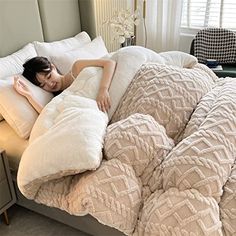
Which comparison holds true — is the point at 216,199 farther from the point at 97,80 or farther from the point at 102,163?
the point at 97,80

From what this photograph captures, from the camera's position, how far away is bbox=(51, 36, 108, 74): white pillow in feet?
7.01

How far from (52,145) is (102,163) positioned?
0.22 meters

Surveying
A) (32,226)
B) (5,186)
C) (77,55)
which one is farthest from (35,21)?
(32,226)

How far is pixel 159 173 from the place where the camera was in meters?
1.23

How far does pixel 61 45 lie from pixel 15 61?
→ 48 cm

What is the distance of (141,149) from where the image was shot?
124cm

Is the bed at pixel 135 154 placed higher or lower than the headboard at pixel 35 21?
lower

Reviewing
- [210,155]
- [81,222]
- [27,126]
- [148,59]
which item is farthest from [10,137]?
[210,155]

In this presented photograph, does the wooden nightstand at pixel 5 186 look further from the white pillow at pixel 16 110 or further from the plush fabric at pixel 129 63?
the plush fabric at pixel 129 63

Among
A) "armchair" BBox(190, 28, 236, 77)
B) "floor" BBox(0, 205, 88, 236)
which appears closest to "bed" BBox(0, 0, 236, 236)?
"floor" BBox(0, 205, 88, 236)

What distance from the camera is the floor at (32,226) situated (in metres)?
1.67

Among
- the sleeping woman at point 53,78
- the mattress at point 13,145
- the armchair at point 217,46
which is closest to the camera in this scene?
the mattress at point 13,145

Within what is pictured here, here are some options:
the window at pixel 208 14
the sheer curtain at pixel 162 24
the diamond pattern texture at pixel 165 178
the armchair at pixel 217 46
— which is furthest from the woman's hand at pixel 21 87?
the window at pixel 208 14

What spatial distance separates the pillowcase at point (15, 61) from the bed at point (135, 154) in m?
0.15
